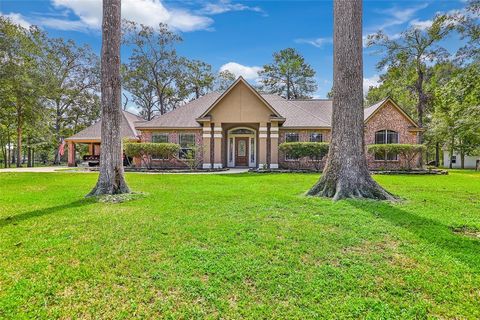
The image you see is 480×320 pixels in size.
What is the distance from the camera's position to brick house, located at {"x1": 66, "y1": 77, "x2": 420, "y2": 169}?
20.2 meters

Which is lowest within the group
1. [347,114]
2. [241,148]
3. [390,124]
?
[241,148]

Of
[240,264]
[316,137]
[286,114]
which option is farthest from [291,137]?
[240,264]

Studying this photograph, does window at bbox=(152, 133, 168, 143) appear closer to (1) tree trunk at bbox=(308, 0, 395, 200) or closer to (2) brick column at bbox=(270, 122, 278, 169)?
(2) brick column at bbox=(270, 122, 278, 169)

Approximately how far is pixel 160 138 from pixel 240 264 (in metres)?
19.7

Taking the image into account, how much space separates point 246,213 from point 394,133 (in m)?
19.5

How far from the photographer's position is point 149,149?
64.3 feet

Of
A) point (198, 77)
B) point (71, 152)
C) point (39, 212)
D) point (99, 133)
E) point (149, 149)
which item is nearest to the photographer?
point (39, 212)

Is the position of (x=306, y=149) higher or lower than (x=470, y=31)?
lower

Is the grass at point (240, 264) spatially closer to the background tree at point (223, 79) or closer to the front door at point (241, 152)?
the front door at point (241, 152)

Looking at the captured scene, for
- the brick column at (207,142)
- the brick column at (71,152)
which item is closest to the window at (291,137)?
the brick column at (207,142)

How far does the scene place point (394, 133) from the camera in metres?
21.5

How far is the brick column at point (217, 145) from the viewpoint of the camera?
67.4 feet

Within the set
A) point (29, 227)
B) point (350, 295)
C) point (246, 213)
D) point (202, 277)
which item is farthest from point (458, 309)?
point (29, 227)

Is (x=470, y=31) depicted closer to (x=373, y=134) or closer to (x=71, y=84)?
(x=373, y=134)
